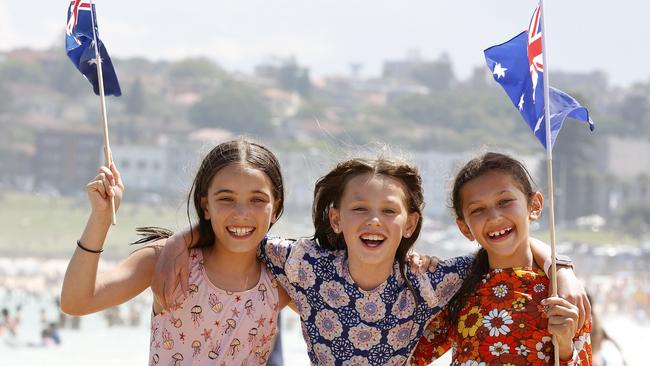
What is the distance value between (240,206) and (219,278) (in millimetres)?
184

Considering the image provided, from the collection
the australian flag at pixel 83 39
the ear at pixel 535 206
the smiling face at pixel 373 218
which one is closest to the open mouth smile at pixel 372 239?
the smiling face at pixel 373 218

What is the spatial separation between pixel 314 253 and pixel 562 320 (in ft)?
2.10

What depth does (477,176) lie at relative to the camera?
2.97 metres

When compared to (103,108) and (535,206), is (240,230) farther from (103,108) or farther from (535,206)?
(535,206)

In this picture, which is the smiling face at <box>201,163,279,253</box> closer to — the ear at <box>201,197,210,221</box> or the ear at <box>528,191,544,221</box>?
the ear at <box>201,197,210,221</box>

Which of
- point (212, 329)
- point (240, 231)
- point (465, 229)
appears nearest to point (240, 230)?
point (240, 231)

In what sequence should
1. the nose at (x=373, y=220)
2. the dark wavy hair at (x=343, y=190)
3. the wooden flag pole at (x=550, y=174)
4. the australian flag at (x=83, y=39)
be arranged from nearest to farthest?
the wooden flag pole at (x=550, y=174), the nose at (x=373, y=220), the dark wavy hair at (x=343, y=190), the australian flag at (x=83, y=39)

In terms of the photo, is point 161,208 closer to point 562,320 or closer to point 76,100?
point 76,100

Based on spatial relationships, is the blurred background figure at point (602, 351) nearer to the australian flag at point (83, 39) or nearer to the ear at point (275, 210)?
the ear at point (275, 210)

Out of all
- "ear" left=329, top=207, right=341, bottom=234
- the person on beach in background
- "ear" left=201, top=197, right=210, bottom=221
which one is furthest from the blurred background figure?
A: "ear" left=201, top=197, right=210, bottom=221

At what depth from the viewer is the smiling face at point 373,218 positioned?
288cm

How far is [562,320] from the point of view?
2.72m

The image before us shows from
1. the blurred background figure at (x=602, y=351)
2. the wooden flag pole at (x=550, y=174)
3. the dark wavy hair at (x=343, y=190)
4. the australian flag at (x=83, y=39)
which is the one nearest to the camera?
the wooden flag pole at (x=550, y=174)

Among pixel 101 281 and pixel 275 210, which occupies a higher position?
pixel 275 210
